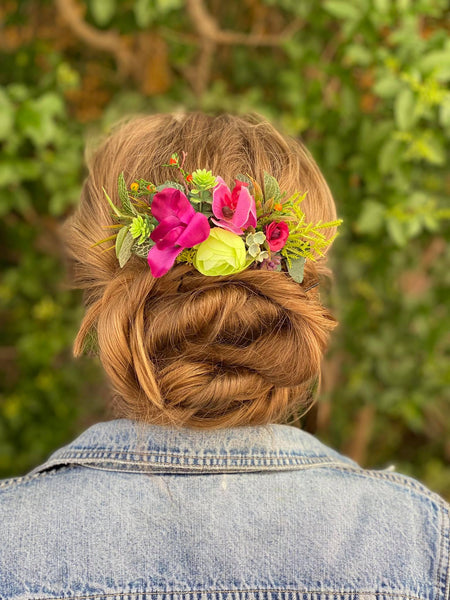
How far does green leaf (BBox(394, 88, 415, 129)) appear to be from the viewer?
1.23 m

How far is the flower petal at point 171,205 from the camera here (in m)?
0.67

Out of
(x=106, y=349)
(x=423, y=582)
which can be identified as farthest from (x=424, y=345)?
(x=106, y=349)

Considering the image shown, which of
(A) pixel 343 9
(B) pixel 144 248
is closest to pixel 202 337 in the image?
(B) pixel 144 248

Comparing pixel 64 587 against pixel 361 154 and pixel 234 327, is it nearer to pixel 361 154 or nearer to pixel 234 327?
pixel 234 327

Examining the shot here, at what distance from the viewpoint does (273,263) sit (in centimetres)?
73

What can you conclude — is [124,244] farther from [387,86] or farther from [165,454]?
[387,86]

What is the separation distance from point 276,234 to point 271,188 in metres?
0.06

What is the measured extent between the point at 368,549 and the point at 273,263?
41 cm

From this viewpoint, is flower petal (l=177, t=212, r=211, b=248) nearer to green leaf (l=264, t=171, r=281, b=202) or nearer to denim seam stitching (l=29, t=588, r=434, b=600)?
green leaf (l=264, t=171, r=281, b=202)

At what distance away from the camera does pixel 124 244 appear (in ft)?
2.30

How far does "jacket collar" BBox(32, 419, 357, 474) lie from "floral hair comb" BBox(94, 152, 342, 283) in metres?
0.26

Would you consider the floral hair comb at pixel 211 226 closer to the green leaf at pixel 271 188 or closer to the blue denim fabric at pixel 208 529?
the green leaf at pixel 271 188

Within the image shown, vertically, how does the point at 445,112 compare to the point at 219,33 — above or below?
below

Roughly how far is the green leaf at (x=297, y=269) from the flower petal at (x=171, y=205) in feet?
0.49
